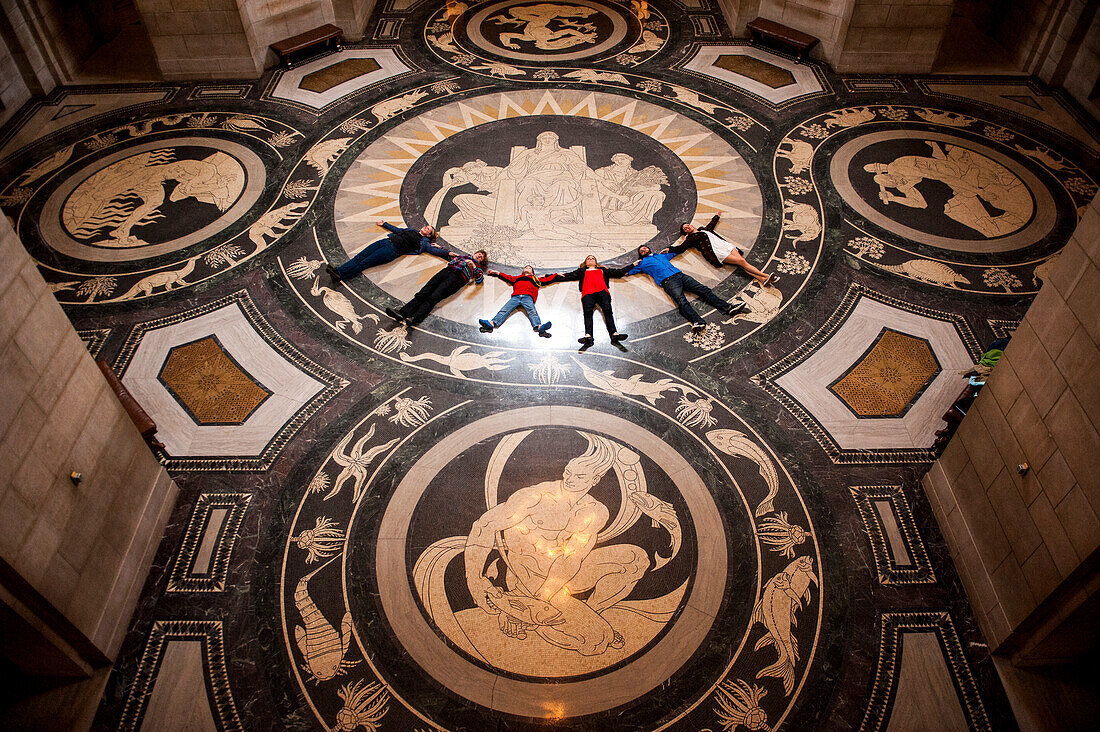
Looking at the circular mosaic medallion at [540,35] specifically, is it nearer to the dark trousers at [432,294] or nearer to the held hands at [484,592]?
the dark trousers at [432,294]

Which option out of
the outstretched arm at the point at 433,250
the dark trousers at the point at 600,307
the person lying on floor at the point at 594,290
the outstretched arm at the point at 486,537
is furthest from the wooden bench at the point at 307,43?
the outstretched arm at the point at 486,537

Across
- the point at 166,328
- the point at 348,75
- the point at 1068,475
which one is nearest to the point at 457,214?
the point at 166,328

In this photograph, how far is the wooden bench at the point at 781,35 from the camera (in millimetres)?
11344

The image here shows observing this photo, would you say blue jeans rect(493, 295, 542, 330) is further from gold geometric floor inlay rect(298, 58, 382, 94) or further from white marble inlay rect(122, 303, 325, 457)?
gold geometric floor inlay rect(298, 58, 382, 94)

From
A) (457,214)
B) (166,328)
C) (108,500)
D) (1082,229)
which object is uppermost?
(457,214)

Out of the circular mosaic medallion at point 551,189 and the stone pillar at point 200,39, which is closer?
the circular mosaic medallion at point 551,189

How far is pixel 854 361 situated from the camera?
679 cm

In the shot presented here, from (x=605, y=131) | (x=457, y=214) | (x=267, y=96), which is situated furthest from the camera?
(x=267, y=96)

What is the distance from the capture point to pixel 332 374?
22.0 feet

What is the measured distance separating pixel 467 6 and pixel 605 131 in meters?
5.61

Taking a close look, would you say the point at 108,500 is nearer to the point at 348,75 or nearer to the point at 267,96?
the point at 267,96

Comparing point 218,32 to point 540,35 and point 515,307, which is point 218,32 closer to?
point 540,35

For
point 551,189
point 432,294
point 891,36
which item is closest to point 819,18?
point 891,36

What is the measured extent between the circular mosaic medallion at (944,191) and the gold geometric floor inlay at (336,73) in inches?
309
